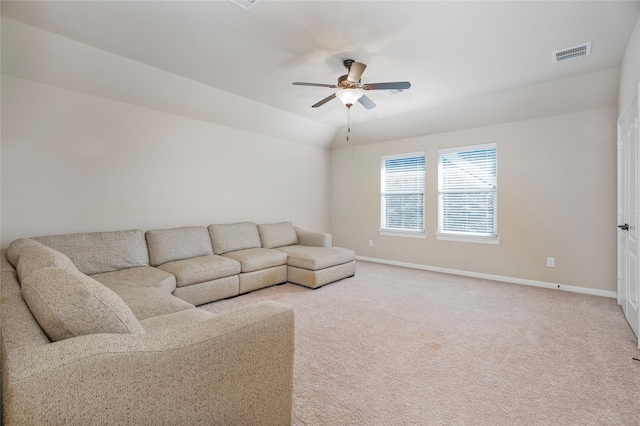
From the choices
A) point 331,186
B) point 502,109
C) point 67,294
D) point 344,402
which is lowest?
point 344,402

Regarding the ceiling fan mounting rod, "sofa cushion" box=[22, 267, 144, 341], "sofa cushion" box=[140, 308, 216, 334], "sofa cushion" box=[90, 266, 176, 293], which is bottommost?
"sofa cushion" box=[140, 308, 216, 334]

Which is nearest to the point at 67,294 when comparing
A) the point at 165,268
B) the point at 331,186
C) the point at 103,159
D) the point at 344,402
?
the point at 344,402

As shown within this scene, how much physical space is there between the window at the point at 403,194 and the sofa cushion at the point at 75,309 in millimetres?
5057

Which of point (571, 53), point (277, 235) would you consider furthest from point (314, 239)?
point (571, 53)

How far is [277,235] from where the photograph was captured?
5.16m

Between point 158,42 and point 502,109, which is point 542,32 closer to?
point 502,109

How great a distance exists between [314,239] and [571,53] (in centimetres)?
398

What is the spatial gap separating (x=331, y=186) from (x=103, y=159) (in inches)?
169

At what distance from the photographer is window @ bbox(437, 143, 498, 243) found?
479cm

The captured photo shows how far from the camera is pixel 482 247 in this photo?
4840 mm

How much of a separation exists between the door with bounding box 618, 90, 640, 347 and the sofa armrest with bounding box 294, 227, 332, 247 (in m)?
3.62

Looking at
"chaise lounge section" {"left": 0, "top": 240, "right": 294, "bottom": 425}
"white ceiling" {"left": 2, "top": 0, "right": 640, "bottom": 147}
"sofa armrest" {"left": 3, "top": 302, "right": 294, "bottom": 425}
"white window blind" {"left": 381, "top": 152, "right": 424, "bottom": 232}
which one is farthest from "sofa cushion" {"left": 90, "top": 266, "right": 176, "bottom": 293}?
"white window blind" {"left": 381, "top": 152, "right": 424, "bottom": 232}

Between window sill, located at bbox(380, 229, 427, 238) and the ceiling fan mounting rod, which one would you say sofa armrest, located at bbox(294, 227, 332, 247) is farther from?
the ceiling fan mounting rod

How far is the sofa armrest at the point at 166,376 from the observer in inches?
32.4
